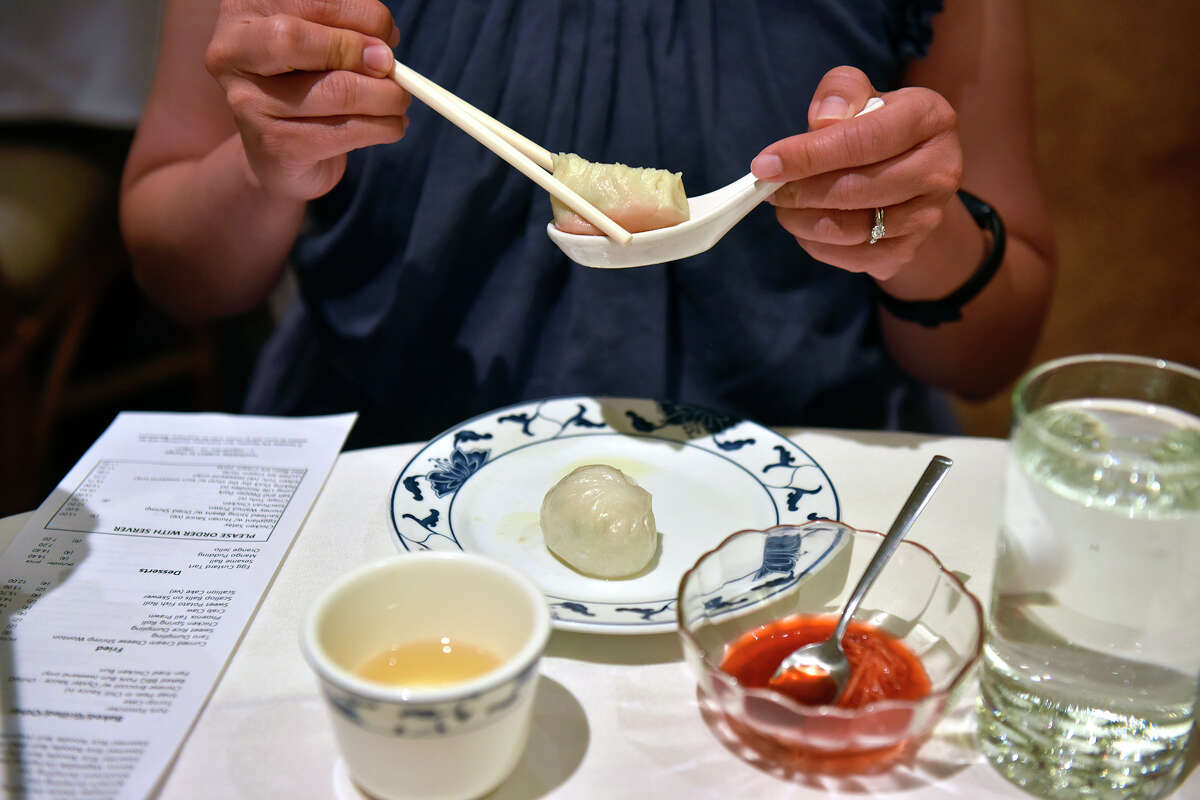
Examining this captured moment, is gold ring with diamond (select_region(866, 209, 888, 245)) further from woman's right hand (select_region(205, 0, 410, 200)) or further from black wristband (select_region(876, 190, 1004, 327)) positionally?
woman's right hand (select_region(205, 0, 410, 200))

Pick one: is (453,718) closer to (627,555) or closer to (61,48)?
(627,555)

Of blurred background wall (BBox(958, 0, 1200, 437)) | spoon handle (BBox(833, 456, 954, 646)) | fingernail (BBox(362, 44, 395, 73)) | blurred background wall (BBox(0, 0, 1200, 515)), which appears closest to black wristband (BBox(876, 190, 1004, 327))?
spoon handle (BBox(833, 456, 954, 646))

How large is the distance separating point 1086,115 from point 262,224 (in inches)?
82.7

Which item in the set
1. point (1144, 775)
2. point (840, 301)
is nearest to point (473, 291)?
point (840, 301)

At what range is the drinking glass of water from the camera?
54cm

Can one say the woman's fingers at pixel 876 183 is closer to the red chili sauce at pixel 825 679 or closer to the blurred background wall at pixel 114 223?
the red chili sauce at pixel 825 679

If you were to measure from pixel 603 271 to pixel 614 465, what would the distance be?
1.07 feet

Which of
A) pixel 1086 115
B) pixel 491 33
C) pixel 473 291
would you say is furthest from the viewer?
pixel 1086 115

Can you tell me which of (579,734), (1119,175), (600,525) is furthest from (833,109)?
(1119,175)

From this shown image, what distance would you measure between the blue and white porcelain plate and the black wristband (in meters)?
0.26

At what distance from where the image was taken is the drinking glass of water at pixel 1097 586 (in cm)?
54

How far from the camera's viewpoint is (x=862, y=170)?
837 millimetres

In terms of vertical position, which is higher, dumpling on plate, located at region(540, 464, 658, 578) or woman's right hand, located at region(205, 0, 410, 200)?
woman's right hand, located at region(205, 0, 410, 200)

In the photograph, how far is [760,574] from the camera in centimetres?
72
